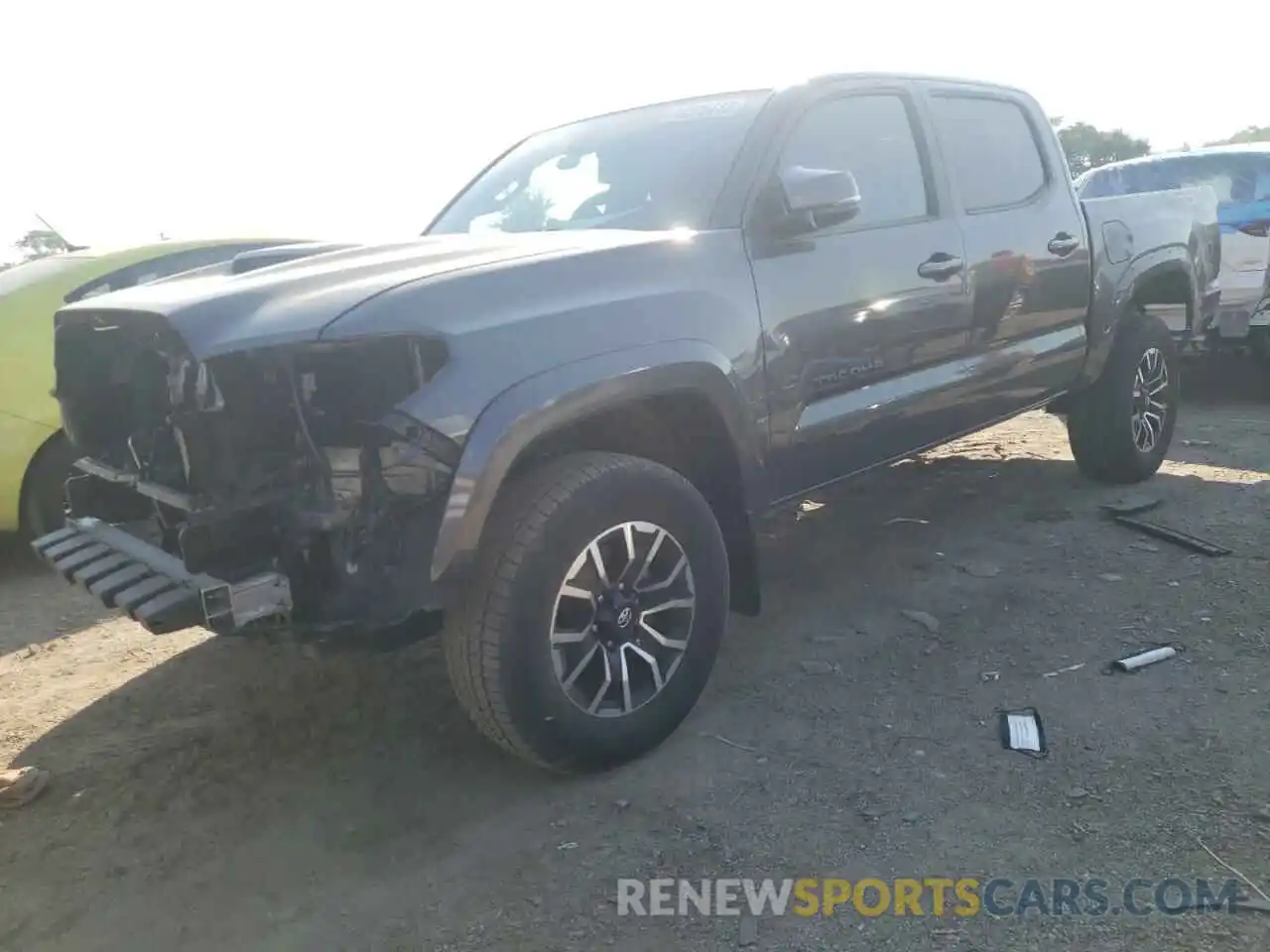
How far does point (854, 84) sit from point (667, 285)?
4.60ft

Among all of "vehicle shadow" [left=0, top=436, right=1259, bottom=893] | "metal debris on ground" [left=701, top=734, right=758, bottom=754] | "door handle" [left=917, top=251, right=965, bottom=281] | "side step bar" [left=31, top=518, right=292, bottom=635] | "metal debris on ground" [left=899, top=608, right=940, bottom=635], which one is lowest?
"metal debris on ground" [left=899, top=608, right=940, bottom=635]

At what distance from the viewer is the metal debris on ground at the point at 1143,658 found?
3373mm

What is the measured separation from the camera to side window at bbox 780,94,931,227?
354cm

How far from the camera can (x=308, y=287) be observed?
102 inches

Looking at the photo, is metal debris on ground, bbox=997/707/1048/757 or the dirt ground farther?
metal debris on ground, bbox=997/707/1048/757

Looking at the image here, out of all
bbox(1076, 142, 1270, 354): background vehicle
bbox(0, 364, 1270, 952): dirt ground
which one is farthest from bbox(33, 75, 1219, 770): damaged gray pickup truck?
bbox(1076, 142, 1270, 354): background vehicle

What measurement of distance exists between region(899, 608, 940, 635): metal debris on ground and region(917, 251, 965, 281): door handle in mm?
1260

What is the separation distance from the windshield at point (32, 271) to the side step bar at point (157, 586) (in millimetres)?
2610

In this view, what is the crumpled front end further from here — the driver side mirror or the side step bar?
the driver side mirror

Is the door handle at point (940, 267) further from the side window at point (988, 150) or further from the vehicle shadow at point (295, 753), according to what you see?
the vehicle shadow at point (295, 753)

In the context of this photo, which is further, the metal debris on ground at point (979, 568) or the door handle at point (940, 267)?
the metal debris on ground at point (979, 568)

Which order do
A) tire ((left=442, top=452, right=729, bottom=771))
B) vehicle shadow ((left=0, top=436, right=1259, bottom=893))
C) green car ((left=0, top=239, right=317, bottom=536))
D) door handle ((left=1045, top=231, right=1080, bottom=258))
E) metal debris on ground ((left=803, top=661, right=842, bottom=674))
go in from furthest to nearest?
green car ((left=0, top=239, right=317, bottom=536)) → door handle ((left=1045, top=231, right=1080, bottom=258)) → metal debris on ground ((left=803, top=661, right=842, bottom=674)) → vehicle shadow ((left=0, top=436, right=1259, bottom=893)) → tire ((left=442, top=452, right=729, bottom=771))

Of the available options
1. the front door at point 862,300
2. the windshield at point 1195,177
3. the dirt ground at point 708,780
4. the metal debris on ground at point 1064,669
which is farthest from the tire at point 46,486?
the windshield at point 1195,177

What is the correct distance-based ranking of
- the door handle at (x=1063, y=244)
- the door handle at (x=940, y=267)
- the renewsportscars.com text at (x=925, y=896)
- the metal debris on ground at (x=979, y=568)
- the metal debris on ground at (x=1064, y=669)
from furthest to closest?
1. the door handle at (x=1063, y=244)
2. the metal debris on ground at (x=979, y=568)
3. the door handle at (x=940, y=267)
4. the metal debris on ground at (x=1064, y=669)
5. the renewsportscars.com text at (x=925, y=896)
